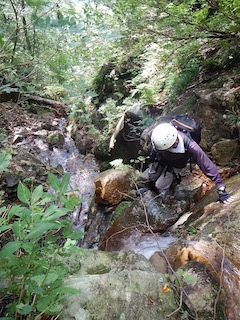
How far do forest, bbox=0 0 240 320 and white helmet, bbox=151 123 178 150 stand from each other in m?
1.55

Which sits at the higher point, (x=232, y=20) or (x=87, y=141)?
(x=232, y=20)

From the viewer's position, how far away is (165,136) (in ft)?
13.2

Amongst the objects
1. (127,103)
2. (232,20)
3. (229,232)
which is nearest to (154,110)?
(127,103)

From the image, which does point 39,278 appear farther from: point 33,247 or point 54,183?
point 54,183

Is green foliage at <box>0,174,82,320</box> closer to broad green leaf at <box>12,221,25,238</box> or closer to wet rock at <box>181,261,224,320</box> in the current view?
broad green leaf at <box>12,221,25,238</box>

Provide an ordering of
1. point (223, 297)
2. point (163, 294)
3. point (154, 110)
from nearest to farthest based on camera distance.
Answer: point (163, 294) < point (223, 297) < point (154, 110)

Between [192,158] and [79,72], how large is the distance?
28.8 ft

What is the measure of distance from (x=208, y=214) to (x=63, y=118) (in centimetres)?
978

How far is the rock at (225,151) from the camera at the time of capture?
5098mm

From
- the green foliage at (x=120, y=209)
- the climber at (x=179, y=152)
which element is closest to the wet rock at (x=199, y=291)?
the climber at (x=179, y=152)

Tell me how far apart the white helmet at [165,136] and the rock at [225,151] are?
5.43ft

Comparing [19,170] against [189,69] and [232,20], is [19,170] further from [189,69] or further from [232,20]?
[232,20]

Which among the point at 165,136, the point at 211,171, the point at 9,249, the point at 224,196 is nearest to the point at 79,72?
the point at 165,136

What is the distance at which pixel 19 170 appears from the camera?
6.77 m
